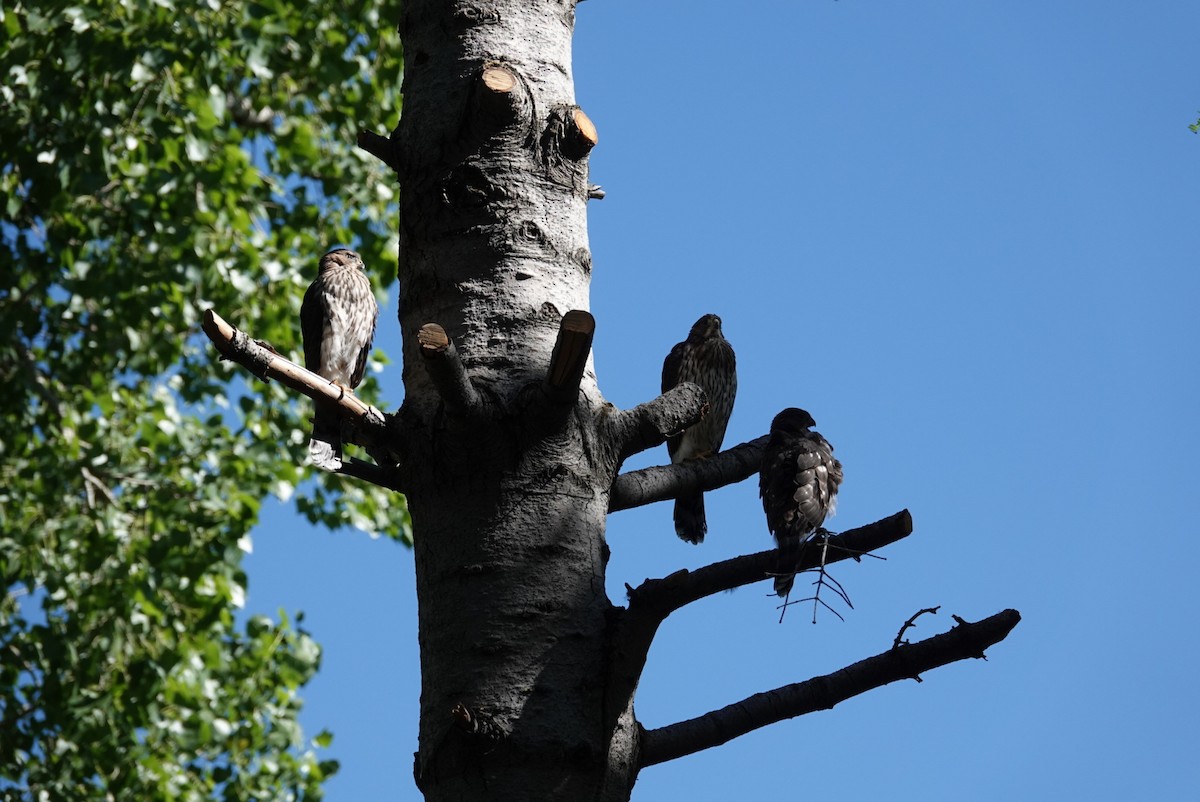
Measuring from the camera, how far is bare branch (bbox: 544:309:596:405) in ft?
7.50

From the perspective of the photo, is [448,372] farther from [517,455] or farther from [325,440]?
[325,440]

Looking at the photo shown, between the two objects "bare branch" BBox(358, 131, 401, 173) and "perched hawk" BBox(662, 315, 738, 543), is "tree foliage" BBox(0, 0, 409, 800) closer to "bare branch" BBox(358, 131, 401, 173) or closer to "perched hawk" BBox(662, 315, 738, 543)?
"perched hawk" BBox(662, 315, 738, 543)

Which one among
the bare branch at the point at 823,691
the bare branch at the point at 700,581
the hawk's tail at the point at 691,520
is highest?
the hawk's tail at the point at 691,520

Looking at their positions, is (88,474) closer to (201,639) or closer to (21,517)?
(21,517)

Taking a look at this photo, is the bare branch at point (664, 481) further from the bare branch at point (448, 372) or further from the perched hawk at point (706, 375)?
the perched hawk at point (706, 375)

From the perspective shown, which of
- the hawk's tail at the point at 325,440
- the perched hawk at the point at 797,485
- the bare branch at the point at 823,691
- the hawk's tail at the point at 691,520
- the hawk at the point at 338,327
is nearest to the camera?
the bare branch at the point at 823,691

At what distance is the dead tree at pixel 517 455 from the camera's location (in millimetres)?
2232

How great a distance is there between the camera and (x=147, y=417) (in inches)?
319

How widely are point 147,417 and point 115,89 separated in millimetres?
1963

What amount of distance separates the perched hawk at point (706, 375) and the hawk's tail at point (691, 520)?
790 millimetres

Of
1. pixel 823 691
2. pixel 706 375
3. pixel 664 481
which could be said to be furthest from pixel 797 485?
pixel 706 375

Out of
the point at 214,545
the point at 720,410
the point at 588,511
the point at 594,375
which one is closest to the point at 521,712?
the point at 588,511

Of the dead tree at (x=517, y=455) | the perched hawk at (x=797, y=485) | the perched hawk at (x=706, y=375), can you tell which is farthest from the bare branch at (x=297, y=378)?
the perched hawk at (x=706, y=375)

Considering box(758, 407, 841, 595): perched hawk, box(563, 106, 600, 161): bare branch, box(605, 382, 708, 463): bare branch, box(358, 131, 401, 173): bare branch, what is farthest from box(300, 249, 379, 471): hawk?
box(605, 382, 708, 463): bare branch
